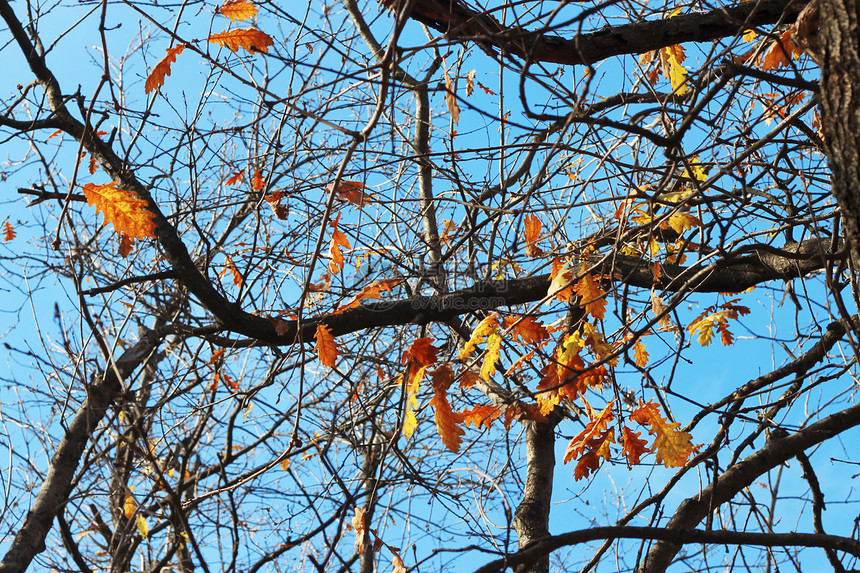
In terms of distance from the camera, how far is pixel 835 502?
3.00 metres

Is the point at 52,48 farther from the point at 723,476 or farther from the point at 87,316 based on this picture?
the point at 723,476

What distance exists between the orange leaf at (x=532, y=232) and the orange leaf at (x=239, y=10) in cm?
174

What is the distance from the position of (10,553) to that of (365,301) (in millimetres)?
2963

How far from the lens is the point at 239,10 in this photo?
3182 millimetres

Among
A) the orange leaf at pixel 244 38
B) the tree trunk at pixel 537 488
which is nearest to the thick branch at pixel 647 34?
the orange leaf at pixel 244 38

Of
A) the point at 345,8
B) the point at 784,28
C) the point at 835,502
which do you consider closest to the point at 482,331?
the point at 784,28

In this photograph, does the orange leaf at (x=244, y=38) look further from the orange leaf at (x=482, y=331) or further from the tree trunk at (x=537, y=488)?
the tree trunk at (x=537, y=488)

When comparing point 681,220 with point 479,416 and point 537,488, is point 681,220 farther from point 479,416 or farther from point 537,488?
point 537,488

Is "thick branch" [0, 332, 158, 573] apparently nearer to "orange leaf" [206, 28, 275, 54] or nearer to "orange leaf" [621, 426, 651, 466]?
"orange leaf" [206, 28, 275, 54]

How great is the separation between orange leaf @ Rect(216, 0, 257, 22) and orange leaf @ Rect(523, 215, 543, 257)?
1.74m

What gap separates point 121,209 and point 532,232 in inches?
80.7

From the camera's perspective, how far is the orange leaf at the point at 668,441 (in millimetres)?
2312

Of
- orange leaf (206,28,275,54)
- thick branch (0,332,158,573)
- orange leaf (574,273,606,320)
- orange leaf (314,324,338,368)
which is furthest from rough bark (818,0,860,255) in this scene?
thick branch (0,332,158,573)

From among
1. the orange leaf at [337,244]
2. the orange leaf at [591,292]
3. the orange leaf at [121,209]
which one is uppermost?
the orange leaf at [337,244]
